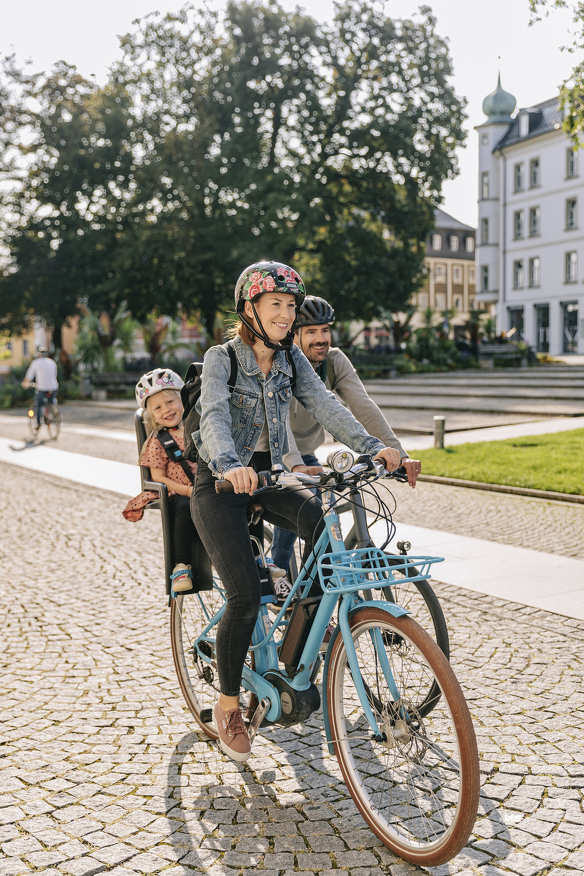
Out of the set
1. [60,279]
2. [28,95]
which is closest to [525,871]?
[60,279]

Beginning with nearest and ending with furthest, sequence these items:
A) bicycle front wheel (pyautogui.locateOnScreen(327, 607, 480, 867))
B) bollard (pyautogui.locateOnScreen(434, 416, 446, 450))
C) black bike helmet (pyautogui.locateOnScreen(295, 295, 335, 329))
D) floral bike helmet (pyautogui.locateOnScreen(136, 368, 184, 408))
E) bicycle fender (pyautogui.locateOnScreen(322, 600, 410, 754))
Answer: bicycle front wheel (pyautogui.locateOnScreen(327, 607, 480, 867))
bicycle fender (pyautogui.locateOnScreen(322, 600, 410, 754))
floral bike helmet (pyautogui.locateOnScreen(136, 368, 184, 408))
black bike helmet (pyautogui.locateOnScreen(295, 295, 335, 329))
bollard (pyautogui.locateOnScreen(434, 416, 446, 450))

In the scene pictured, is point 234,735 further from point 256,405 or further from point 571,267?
point 571,267

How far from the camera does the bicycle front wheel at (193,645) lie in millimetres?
3730

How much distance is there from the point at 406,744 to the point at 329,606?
1.69ft

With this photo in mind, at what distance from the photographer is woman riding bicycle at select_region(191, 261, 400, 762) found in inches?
120

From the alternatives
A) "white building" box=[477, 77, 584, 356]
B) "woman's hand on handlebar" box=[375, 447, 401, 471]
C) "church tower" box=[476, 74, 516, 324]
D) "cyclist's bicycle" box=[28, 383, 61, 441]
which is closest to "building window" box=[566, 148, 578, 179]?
"white building" box=[477, 77, 584, 356]

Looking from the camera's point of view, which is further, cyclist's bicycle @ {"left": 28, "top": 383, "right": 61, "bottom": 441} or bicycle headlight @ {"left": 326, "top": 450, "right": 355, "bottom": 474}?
cyclist's bicycle @ {"left": 28, "top": 383, "right": 61, "bottom": 441}

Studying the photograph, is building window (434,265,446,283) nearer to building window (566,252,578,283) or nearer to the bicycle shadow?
building window (566,252,578,283)

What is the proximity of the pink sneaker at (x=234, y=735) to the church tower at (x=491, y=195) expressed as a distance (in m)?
56.9

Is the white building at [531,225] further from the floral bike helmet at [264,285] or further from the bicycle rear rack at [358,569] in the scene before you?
the bicycle rear rack at [358,569]

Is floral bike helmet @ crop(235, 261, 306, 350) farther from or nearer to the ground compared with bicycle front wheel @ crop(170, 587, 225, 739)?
farther from the ground

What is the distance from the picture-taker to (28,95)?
41.0 metres

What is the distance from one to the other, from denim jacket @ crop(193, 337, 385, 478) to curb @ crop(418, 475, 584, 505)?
6.65m

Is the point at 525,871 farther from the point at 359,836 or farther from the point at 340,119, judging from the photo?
the point at 340,119
